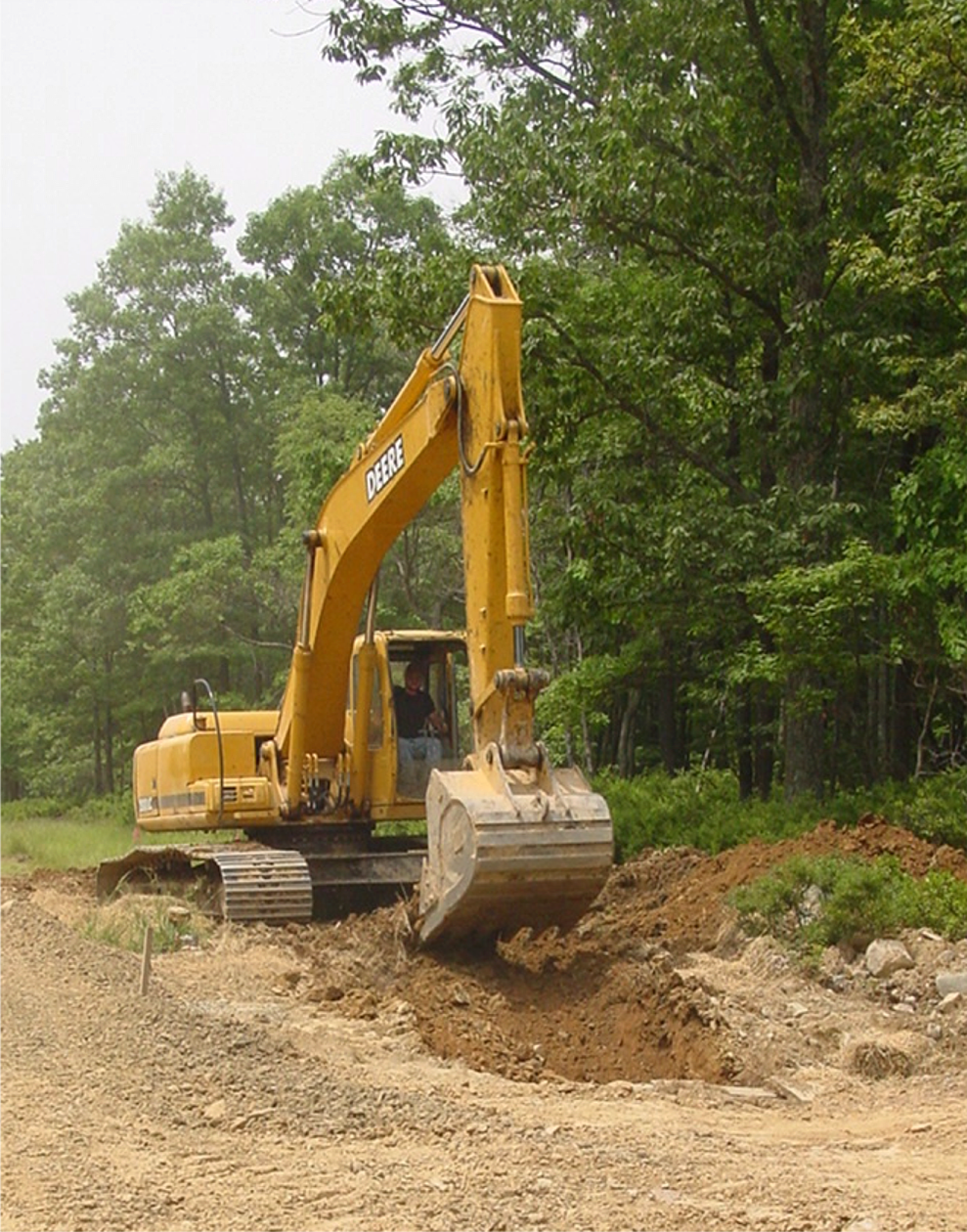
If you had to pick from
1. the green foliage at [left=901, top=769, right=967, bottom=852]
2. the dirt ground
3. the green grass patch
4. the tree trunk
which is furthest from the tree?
the green grass patch

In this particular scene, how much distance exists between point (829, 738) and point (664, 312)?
7.79 meters

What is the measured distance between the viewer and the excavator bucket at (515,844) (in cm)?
911

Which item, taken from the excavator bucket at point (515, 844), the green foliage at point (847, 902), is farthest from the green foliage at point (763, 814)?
the excavator bucket at point (515, 844)

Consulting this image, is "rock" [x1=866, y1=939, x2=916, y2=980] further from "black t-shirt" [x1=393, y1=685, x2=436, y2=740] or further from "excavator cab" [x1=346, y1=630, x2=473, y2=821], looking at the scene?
"black t-shirt" [x1=393, y1=685, x2=436, y2=740]

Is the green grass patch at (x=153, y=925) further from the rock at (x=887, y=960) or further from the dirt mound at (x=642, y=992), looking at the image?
the rock at (x=887, y=960)

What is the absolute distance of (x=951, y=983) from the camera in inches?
373

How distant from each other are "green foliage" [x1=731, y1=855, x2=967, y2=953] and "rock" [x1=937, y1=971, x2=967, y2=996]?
95 centimetres

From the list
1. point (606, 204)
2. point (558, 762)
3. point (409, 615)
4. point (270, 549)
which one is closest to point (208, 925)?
point (606, 204)

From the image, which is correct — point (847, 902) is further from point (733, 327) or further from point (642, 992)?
point (733, 327)

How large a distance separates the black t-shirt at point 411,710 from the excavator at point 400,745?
0.13 meters

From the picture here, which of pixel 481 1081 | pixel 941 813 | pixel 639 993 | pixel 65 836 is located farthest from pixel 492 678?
pixel 65 836

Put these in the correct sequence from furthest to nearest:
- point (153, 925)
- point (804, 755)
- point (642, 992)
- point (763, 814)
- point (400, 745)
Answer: point (804, 755) → point (763, 814) → point (400, 745) → point (153, 925) → point (642, 992)

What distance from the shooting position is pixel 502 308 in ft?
32.6

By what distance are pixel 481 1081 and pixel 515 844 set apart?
67.4 inches
